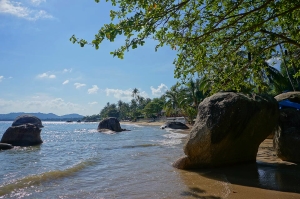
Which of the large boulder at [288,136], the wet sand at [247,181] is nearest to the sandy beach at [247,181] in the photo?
the wet sand at [247,181]

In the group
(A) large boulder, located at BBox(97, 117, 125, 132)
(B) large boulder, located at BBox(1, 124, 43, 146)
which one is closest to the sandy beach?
(B) large boulder, located at BBox(1, 124, 43, 146)

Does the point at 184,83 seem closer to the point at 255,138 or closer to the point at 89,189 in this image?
the point at 255,138

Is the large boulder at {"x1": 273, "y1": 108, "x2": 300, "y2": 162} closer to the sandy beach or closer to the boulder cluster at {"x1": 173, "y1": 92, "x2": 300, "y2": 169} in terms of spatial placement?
the boulder cluster at {"x1": 173, "y1": 92, "x2": 300, "y2": 169}

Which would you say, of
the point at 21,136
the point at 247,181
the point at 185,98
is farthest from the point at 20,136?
the point at 185,98

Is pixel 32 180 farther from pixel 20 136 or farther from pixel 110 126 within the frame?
pixel 110 126

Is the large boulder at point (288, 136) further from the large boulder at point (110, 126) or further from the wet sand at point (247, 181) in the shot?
the large boulder at point (110, 126)

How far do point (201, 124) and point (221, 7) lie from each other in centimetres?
361

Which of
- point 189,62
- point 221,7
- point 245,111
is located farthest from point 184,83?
point 221,7

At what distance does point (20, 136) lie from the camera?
66.2ft

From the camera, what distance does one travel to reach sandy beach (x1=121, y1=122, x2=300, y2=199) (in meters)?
5.16

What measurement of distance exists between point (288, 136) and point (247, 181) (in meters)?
3.20

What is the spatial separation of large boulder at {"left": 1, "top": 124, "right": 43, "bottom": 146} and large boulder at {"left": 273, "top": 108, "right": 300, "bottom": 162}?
61.9ft

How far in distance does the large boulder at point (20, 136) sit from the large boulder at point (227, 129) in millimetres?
16431

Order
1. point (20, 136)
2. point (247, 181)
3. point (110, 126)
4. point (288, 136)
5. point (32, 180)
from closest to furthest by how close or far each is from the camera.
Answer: point (247, 181) → point (32, 180) → point (288, 136) → point (20, 136) → point (110, 126)
